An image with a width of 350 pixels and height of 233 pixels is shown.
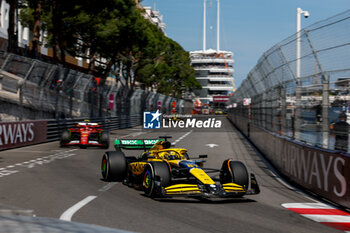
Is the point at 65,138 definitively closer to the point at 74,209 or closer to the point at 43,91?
the point at 43,91

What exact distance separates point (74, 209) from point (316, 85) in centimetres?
505

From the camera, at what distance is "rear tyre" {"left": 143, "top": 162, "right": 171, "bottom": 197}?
303 inches

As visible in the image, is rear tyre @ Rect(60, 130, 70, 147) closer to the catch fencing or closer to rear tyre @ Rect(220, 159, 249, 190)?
the catch fencing

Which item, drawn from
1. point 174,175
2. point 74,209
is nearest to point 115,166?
point 174,175

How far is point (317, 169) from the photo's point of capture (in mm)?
8594

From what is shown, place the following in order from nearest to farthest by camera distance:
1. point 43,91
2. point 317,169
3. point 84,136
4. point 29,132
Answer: point 317,169 < point 84,136 < point 29,132 < point 43,91

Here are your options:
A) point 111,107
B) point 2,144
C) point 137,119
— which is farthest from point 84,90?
point 137,119

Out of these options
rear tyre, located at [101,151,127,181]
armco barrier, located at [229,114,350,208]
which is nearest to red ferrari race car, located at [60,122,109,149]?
armco barrier, located at [229,114,350,208]

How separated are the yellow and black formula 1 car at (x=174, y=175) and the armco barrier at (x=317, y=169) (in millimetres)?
1103

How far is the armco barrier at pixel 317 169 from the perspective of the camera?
7.51m

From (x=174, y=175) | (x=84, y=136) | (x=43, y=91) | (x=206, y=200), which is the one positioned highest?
(x=43, y=91)

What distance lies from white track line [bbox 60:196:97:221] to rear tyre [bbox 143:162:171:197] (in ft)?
2.81

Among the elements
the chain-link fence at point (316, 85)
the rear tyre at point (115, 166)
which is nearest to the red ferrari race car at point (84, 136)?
the chain-link fence at point (316, 85)

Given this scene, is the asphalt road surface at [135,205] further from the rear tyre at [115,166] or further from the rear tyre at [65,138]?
the rear tyre at [65,138]
